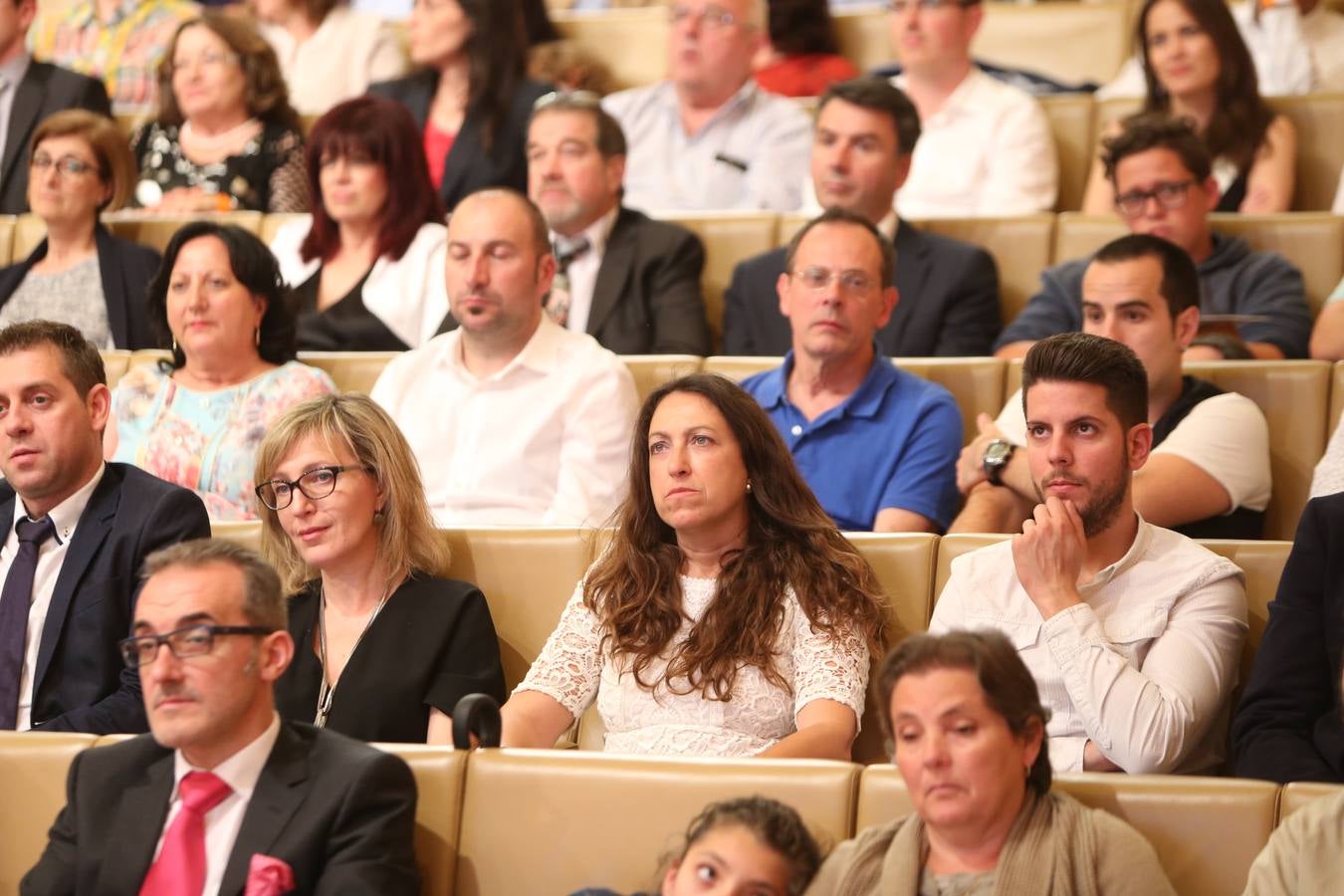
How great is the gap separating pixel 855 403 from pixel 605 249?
88 cm

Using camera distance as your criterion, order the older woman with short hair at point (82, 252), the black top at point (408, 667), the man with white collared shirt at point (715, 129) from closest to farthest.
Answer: the black top at point (408, 667), the older woman with short hair at point (82, 252), the man with white collared shirt at point (715, 129)

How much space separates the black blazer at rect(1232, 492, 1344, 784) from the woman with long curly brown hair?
46cm

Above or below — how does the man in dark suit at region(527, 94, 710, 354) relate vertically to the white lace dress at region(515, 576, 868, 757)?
above

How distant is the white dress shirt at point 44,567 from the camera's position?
246 centimetres

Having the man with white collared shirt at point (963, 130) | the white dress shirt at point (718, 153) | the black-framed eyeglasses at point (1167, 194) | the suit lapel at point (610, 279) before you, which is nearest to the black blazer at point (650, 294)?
the suit lapel at point (610, 279)

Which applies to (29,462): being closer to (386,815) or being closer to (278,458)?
(278,458)

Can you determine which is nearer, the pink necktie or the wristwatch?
the pink necktie

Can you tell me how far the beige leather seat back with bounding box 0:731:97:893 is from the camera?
1.99 m

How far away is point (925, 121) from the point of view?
4.10 meters

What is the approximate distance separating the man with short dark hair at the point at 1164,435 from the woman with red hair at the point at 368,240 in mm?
1205

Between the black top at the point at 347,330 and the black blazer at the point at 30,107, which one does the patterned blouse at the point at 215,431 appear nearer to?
the black top at the point at 347,330

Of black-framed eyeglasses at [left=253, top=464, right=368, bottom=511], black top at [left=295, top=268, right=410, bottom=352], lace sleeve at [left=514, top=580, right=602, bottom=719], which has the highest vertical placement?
black top at [left=295, top=268, right=410, bottom=352]

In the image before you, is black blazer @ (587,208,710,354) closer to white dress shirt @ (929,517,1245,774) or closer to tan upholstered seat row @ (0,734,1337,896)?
white dress shirt @ (929,517,1245,774)

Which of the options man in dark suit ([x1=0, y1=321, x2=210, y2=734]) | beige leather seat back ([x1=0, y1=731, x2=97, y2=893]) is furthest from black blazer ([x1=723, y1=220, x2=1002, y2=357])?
beige leather seat back ([x1=0, y1=731, x2=97, y2=893])
